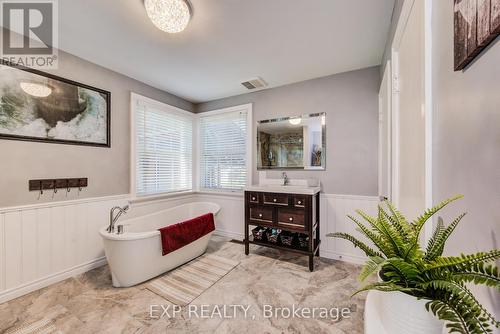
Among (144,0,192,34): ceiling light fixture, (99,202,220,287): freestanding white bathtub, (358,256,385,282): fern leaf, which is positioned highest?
(144,0,192,34): ceiling light fixture

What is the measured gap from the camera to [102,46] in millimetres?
2121

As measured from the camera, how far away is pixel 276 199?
8.46 feet

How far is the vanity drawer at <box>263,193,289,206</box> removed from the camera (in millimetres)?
2518

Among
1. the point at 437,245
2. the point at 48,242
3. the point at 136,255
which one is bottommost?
the point at 136,255

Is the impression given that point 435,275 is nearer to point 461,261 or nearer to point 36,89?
point 461,261

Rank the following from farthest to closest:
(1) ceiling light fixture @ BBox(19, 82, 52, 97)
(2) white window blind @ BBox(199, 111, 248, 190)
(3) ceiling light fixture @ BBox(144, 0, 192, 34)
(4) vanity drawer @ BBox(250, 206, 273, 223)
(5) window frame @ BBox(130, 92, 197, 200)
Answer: (2) white window blind @ BBox(199, 111, 248, 190)
(5) window frame @ BBox(130, 92, 197, 200)
(4) vanity drawer @ BBox(250, 206, 273, 223)
(1) ceiling light fixture @ BBox(19, 82, 52, 97)
(3) ceiling light fixture @ BBox(144, 0, 192, 34)

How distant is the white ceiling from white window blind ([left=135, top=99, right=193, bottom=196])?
599 millimetres

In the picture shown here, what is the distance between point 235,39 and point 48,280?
3148mm

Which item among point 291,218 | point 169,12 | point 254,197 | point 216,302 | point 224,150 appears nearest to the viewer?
point 169,12

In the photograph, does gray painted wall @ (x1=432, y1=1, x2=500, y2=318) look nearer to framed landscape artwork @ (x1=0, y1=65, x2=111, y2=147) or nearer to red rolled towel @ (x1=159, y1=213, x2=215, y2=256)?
red rolled towel @ (x1=159, y1=213, x2=215, y2=256)

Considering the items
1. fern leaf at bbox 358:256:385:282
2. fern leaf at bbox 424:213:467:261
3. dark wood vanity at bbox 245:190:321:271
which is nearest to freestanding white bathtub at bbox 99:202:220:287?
dark wood vanity at bbox 245:190:321:271

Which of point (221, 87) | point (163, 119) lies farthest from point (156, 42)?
point (163, 119)

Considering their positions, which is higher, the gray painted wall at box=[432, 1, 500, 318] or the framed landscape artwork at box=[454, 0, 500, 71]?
the framed landscape artwork at box=[454, 0, 500, 71]

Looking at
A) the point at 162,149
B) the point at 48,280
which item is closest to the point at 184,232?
the point at 48,280
